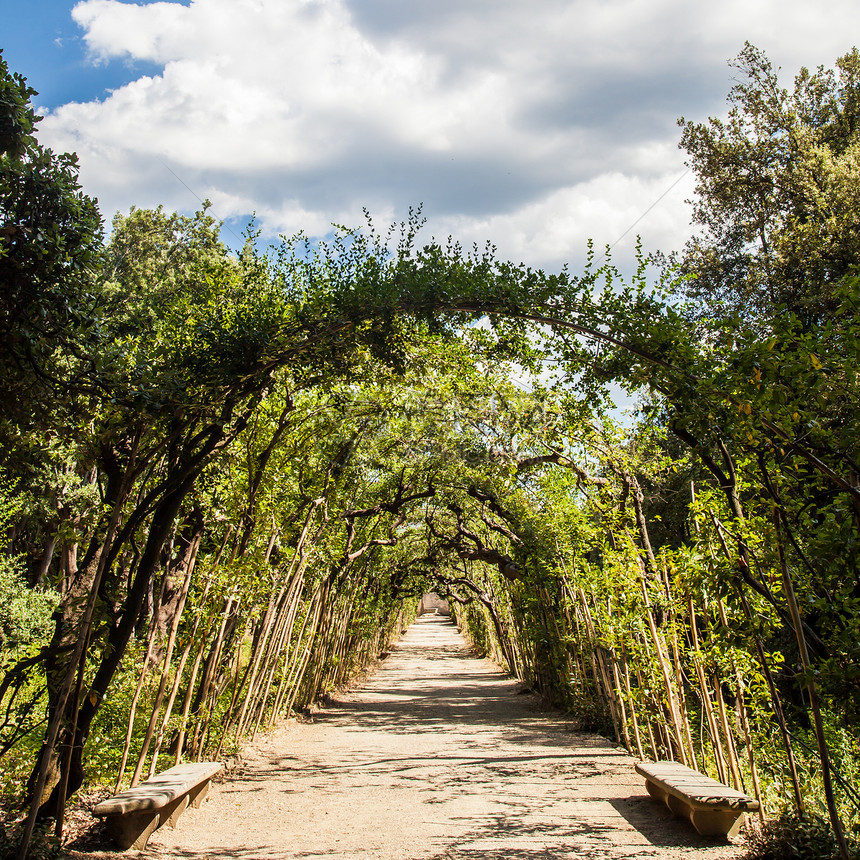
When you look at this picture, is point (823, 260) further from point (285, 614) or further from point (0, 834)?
point (0, 834)

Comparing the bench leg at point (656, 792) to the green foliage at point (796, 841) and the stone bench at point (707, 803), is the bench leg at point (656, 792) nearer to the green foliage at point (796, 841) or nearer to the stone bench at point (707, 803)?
the stone bench at point (707, 803)

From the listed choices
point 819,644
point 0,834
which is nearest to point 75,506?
point 0,834

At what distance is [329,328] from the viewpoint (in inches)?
136

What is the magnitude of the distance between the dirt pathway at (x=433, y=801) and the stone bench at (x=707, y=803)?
0.08m

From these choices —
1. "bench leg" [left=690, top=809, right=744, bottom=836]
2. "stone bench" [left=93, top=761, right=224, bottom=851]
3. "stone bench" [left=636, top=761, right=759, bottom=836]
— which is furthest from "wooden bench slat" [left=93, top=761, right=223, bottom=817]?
"bench leg" [left=690, top=809, right=744, bottom=836]

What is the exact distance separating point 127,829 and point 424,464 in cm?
583

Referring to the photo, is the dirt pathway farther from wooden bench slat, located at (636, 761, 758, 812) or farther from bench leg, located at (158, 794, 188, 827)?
wooden bench slat, located at (636, 761, 758, 812)

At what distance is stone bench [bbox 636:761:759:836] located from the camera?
3.45 metres

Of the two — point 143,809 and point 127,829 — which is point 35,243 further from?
point 127,829

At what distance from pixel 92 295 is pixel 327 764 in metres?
4.94

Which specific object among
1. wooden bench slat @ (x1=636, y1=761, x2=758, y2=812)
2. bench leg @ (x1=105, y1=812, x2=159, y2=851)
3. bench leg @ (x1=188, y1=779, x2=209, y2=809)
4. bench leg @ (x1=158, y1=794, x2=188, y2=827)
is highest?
bench leg @ (x1=105, y1=812, x2=159, y2=851)

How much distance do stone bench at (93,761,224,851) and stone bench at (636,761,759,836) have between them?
9.08 feet

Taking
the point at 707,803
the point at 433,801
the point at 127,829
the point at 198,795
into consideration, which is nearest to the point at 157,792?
the point at 127,829

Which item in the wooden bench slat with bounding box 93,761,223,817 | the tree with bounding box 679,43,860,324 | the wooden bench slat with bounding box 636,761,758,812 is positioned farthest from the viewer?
the tree with bounding box 679,43,860,324
